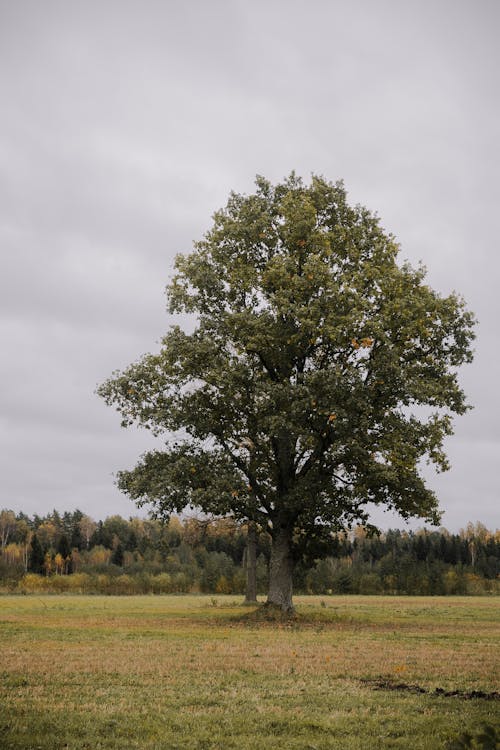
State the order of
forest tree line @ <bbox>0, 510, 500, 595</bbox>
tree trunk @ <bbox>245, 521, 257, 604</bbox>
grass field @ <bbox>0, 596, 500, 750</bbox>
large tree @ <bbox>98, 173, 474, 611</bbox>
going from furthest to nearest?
tree trunk @ <bbox>245, 521, 257, 604</bbox> < forest tree line @ <bbox>0, 510, 500, 595</bbox> < large tree @ <bbox>98, 173, 474, 611</bbox> < grass field @ <bbox>0, 596, 500, 750</bbox>

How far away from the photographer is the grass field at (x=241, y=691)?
8.38 meters

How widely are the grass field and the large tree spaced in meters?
6.74

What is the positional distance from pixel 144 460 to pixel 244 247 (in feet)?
34.4

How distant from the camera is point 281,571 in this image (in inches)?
1174

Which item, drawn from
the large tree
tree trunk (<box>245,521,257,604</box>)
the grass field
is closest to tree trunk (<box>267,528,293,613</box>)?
the large tree

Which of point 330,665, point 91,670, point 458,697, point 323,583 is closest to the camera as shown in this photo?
point 458,697

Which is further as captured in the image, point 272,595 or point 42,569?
point 42,569

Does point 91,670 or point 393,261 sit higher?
point 393,261

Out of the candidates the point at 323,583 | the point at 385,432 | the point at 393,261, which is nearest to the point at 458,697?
the point at 385,432

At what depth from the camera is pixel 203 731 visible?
8.59m

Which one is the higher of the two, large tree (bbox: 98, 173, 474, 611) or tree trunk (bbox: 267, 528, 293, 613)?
large tree (bbox: 98, 173, 474, 611)

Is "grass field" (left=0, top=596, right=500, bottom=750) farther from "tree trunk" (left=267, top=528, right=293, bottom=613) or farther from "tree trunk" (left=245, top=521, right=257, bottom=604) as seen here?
"tree trunk" (left=245, top=521, right=257, bottom=604)

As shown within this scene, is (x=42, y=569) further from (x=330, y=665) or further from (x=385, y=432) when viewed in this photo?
A: (x=330, y=665)

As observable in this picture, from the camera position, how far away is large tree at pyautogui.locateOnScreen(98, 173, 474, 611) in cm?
2605
